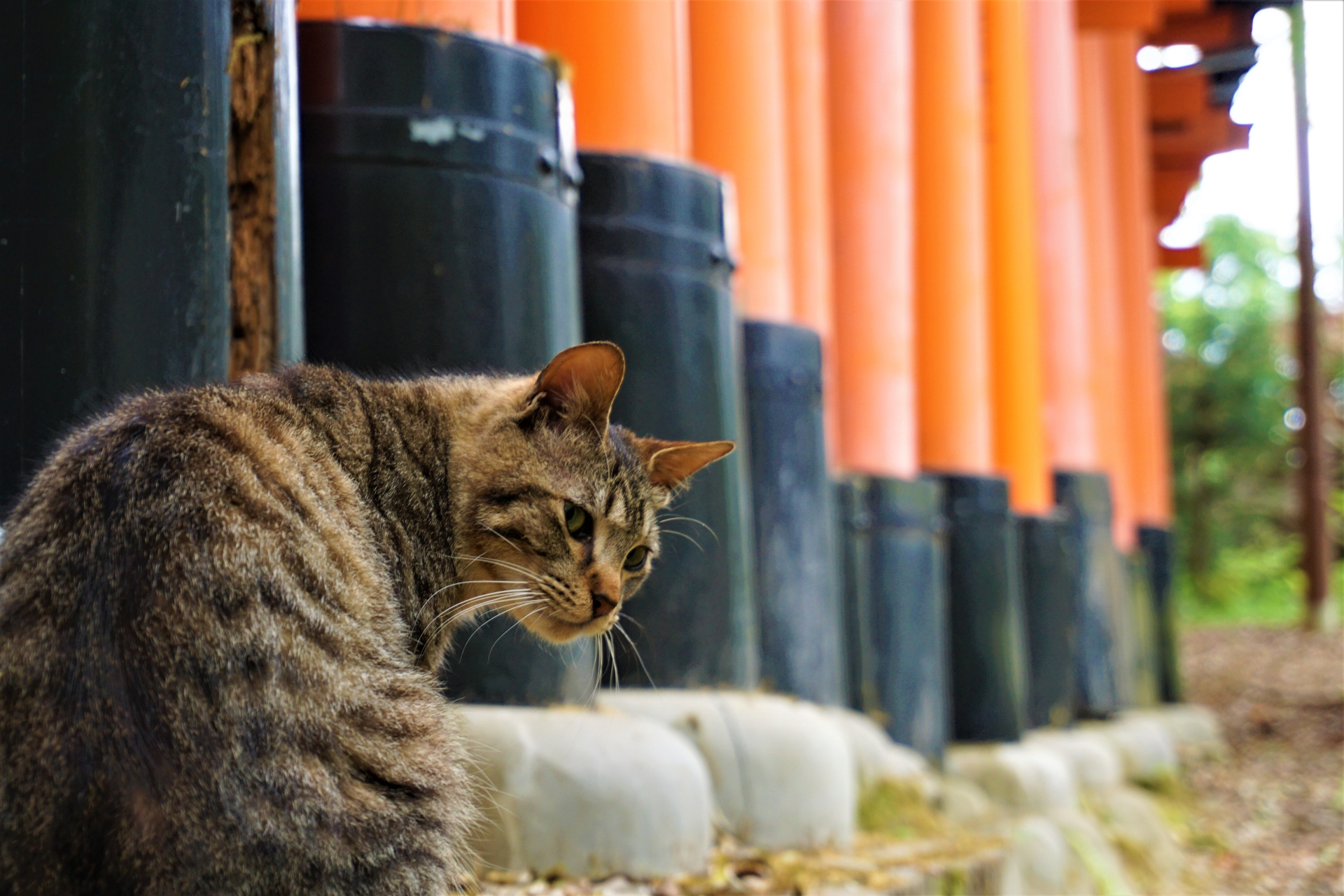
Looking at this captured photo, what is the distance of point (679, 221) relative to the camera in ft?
14.2

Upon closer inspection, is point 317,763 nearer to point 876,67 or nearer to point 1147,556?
point 876,67

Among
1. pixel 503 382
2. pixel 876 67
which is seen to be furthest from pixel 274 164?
pixel 876 67

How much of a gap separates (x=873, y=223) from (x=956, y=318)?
0.96 metres

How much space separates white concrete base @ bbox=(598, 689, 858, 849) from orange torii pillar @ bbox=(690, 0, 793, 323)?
184 centimetres

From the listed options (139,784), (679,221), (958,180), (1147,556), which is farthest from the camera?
(1147,556)

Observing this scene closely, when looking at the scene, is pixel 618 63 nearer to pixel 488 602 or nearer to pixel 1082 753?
pixel 488 602

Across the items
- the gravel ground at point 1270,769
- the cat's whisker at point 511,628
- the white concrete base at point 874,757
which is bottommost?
the gravel ground at point 1270,769

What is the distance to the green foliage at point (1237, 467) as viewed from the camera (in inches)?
778

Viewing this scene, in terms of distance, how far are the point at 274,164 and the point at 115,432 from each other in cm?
111

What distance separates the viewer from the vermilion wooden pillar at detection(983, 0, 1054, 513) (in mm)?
8688

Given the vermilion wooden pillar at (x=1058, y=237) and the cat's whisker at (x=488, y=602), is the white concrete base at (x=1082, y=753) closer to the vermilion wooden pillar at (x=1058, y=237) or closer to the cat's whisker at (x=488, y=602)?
the vermilion wooden pillar at (x=1058, y=237)

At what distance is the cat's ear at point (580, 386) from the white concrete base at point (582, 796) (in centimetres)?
89

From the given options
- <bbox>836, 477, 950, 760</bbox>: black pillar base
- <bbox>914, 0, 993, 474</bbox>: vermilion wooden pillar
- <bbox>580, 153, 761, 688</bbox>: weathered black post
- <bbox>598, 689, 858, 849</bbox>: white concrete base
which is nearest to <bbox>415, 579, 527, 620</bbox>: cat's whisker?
<bbox>598, 689, 858, 849</bbox>: white concrete base

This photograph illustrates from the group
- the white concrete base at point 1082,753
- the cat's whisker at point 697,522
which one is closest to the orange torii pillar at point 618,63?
the cat's whisker at point 697,522
